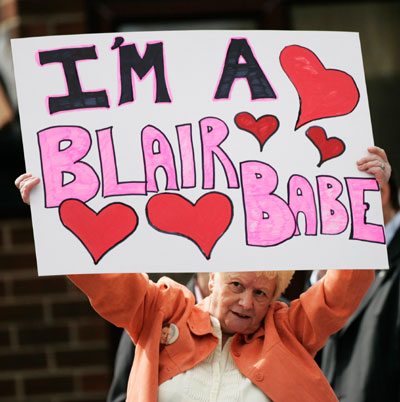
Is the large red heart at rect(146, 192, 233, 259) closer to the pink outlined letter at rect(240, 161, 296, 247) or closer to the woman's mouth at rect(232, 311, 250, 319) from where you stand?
the pink outlined letter at rect(240, 161, 296, 247)

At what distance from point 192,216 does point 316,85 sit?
50cm

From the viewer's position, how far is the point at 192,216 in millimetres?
2430

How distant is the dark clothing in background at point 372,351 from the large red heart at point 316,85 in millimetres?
1040

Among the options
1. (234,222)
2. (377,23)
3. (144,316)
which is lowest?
(144,316)

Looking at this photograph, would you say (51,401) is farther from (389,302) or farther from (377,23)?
(377,23)

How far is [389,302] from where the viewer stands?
336 cm

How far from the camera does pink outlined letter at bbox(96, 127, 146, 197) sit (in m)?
2.44

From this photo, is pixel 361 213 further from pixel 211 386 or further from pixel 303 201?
pixel 211 386

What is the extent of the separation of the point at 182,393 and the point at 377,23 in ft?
8.22

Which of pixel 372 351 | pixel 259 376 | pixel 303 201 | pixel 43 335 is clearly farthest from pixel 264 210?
pixel 43 335

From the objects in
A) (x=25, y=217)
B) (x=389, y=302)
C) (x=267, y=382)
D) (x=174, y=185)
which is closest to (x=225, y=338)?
(x=267, y=382)

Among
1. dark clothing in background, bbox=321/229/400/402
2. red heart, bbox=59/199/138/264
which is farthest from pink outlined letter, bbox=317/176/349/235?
dark clothing in background, bbox=321/229/400/402

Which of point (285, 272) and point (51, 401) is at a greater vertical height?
point (285, 272)

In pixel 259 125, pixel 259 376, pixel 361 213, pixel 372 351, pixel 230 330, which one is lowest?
pixel 372 351
